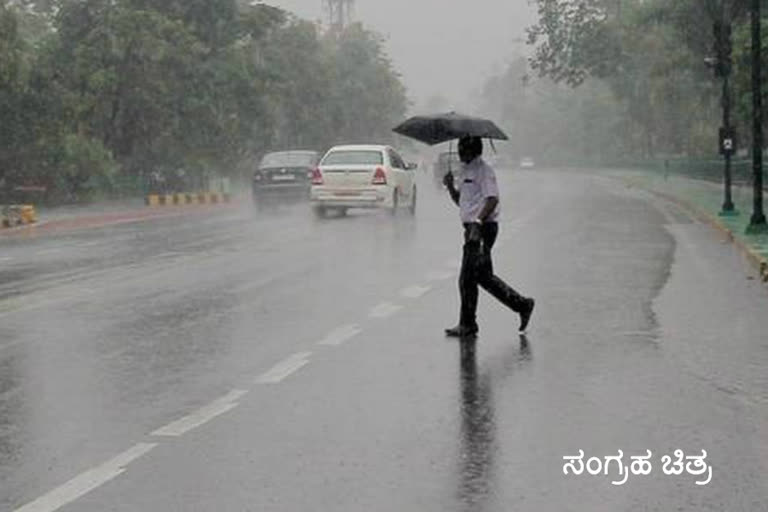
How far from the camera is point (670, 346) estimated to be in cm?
1030

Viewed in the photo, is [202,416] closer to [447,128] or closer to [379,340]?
[379,340]

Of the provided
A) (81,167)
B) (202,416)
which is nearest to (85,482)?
(202,416)

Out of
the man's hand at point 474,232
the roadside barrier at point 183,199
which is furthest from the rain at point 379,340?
the roadside barrier at point 183,199

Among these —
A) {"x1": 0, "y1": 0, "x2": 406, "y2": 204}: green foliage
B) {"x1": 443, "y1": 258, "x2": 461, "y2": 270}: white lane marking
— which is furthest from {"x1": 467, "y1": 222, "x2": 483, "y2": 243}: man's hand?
{"x1": 0, "y1": 0, "x2": 406, "y2": 204}: green foliage

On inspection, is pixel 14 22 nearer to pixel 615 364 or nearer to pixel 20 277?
pixel 20 277

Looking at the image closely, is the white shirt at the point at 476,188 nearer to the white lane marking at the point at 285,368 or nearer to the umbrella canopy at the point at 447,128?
the umbrella canopy at the point at 447,128

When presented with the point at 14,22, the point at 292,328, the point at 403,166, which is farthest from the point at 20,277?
the point at 14,22

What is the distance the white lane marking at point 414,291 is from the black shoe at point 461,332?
108 inches

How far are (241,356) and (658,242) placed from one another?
545 inches

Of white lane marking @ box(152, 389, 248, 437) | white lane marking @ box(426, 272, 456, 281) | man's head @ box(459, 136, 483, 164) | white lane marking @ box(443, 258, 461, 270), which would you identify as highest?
man's head @ box(459, 136, 483, 164)

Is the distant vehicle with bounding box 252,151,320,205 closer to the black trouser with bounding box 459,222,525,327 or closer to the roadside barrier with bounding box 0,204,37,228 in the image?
the roadside barrier with bounding box 0,204,37,228

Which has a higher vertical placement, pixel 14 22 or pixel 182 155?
pixel 14 22

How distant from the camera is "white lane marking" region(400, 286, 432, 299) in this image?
13.7 meters

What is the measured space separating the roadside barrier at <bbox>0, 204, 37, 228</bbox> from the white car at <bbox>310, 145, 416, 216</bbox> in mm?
6946
